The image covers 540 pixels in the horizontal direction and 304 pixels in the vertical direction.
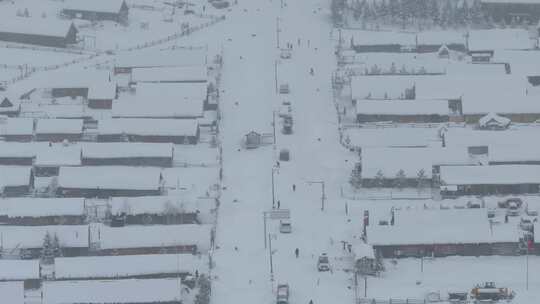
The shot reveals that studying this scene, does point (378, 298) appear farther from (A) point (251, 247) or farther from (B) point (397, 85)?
(B) point (397, 85)

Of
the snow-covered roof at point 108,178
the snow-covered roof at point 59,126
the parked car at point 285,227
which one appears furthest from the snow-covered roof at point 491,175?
the snow-covered roof at point 59,126

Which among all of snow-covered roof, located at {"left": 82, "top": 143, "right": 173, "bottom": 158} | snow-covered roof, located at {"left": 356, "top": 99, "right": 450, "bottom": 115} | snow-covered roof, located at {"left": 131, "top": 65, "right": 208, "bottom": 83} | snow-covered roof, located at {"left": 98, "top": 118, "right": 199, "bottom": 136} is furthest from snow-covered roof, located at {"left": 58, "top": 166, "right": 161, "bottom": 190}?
snow-covered roof, located at {"left": 356, "top": 99, "right": 450, "bottom": 115}

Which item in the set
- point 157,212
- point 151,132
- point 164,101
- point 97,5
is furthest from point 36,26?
point 157,212

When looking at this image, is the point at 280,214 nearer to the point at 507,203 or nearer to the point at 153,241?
the point at 153,241

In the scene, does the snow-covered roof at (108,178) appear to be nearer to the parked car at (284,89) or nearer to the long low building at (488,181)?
the parked car at (284,89)

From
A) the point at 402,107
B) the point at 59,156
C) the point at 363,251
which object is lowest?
the point at 363,251

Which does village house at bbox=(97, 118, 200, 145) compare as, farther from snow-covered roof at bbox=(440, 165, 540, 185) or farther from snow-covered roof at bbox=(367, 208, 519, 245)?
snow-covered roof at bbox=(367, 208, 519, 245)

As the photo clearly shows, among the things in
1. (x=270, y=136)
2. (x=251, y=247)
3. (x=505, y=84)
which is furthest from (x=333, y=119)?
(x=251, y=247)
